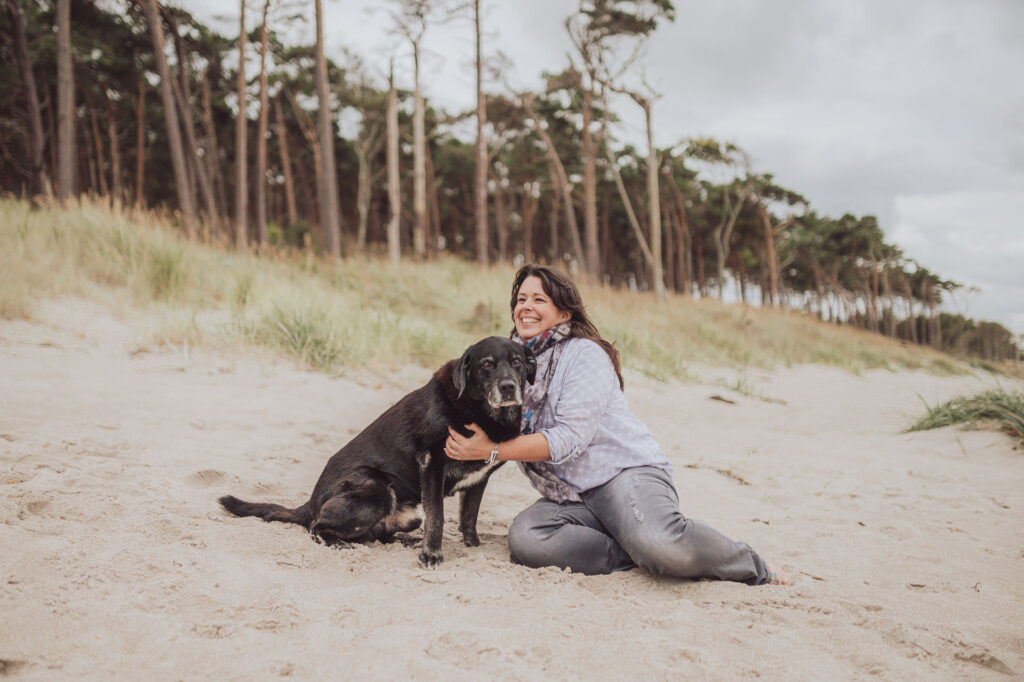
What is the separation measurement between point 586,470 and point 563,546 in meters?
0.42

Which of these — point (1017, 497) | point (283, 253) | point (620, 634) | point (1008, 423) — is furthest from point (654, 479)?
point (283, 253)

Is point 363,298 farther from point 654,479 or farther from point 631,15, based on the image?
point 631,15

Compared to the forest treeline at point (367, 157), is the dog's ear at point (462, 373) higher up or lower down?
lower down

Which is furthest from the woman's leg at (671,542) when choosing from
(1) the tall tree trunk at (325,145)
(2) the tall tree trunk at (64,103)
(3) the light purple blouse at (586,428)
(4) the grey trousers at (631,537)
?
(2) the tall tree trunk at (64,103)

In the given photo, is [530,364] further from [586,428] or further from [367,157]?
[367,157]

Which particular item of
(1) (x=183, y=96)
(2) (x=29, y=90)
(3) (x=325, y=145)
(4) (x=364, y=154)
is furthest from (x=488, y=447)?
(4) (x=364, y=154)

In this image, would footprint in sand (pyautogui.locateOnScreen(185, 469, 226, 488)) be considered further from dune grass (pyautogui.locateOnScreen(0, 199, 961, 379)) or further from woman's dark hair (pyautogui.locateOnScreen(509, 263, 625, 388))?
dune grass (pyautogui.locateOnScreen(0, 199, 961, 379))

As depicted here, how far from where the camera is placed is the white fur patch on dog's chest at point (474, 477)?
9.84ft

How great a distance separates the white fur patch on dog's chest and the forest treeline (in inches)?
341

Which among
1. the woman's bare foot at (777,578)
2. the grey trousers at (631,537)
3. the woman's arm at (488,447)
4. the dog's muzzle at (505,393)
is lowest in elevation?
the woman's bare foot at (777,578)

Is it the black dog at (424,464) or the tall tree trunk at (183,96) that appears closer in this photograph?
the black dog at (424,464)

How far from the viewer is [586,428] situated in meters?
2.91

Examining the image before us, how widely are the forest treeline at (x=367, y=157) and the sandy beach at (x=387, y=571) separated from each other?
6.48m

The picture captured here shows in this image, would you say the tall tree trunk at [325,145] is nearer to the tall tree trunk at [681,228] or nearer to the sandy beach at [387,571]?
the sandy beach at [387,571]
